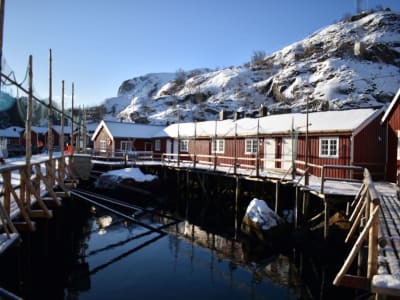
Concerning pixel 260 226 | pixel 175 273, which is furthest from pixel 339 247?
pixel 175 273

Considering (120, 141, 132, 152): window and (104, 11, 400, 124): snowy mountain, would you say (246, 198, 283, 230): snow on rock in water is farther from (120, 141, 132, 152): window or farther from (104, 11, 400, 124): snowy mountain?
(120, 141, 132, 152): window

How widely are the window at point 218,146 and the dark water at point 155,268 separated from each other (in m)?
11.4

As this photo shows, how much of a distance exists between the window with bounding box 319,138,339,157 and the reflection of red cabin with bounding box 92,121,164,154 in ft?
67.9

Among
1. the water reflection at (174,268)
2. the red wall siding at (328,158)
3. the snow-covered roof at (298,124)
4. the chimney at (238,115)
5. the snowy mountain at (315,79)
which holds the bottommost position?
the water reflection at (174,268)

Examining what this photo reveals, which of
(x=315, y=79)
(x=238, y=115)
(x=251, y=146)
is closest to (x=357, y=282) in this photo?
(x=251, y=146)

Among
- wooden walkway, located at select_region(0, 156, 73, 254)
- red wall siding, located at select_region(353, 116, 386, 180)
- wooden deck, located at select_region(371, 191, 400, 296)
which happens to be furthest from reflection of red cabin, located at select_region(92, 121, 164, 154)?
wooden deck, located at select_region(371, 191, 400, 296)

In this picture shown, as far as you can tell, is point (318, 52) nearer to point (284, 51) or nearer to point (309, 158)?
point (284, 51)

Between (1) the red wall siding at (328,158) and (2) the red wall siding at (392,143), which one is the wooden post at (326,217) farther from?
(2) the red wall siding at (392,143)

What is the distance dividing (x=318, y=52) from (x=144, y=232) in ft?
235

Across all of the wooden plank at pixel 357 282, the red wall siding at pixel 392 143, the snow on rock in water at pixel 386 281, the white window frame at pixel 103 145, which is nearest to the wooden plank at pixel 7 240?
the wooden plank at pixel 357 282

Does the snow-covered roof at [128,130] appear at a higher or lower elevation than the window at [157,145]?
higher

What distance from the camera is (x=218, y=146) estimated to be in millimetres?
26406

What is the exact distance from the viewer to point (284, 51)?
87.9 metres

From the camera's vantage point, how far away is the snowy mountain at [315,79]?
49094 millimetres
